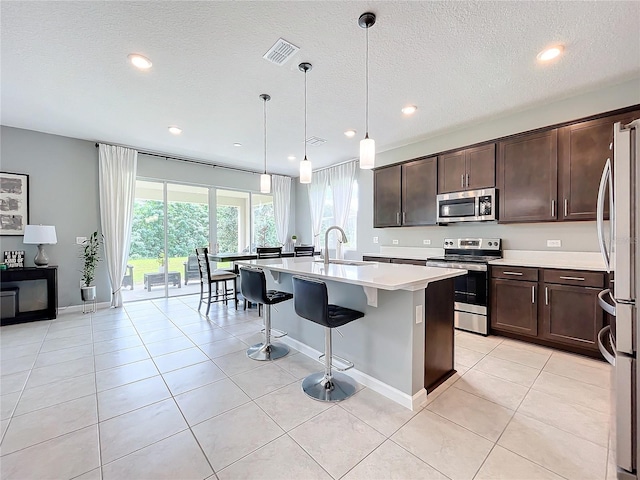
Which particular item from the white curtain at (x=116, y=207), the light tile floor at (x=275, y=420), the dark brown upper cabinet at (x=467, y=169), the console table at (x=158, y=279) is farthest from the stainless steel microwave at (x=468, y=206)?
the white curtain at (x=116, y=207)

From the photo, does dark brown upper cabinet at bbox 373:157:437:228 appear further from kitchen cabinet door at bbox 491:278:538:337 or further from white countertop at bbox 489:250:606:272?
kitchen cabinet door at bbox 491:278:538:337

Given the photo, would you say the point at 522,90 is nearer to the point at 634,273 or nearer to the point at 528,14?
the point at 528,14

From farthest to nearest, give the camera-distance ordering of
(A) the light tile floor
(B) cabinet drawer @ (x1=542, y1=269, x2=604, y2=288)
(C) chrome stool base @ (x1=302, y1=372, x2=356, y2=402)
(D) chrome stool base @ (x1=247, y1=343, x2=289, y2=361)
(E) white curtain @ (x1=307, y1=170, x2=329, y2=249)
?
(E) white curtain @ (x1=307, y1=170, x2=329, y2=249) < (D) chrome stool base @ (x1=247, y1=343, x2=289, y2=361) < (B) cabinet drawer @ (x1=542, y1=269, x2=604, y2=288) < (C) chrome stool base @ (x1=302, y1=372, x2=356, y2=402) < (A) the light tile floor

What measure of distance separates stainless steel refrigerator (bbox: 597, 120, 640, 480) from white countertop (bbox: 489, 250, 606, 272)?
5.46 ft

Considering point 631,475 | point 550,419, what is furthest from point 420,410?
point 631,475

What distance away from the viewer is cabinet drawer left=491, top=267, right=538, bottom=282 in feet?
Answer: 10.1

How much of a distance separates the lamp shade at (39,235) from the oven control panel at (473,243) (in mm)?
5928

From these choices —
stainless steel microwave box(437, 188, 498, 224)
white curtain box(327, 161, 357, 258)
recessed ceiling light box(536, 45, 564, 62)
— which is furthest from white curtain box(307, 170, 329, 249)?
recessed ceiling light box(536, 45, 564, 62)

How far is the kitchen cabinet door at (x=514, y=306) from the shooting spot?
309cm

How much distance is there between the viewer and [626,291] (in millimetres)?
1426

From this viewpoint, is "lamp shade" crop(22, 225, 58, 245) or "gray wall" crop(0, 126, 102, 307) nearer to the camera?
"lamp shade" crop(22, 225, 58, 245)

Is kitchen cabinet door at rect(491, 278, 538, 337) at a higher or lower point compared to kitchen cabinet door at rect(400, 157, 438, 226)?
lower

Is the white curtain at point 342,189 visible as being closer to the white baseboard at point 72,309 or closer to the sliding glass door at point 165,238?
the sliding glass door at point 165,238

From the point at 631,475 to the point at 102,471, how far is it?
8.83 ft
